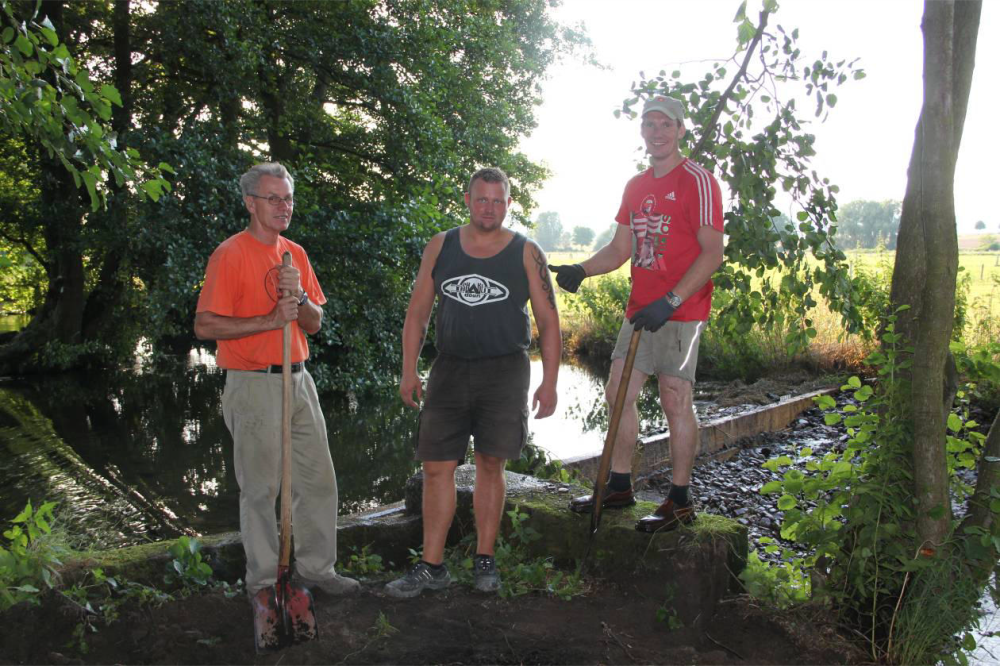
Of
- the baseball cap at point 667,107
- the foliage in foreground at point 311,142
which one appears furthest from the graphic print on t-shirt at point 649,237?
the foliage in foreground at point 311,142

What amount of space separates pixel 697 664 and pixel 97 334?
16487mm

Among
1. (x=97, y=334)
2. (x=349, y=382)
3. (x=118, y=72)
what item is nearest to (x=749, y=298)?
(x=349, y=382)

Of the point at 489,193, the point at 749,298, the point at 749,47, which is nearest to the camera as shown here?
the point at 489,193

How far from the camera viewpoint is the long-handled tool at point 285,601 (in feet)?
10.9

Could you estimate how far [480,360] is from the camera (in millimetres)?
3895

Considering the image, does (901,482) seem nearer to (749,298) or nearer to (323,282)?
(749,298)

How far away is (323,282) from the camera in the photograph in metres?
10.3

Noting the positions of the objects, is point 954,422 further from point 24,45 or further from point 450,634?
point 24,45

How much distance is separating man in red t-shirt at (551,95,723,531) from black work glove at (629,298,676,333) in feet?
0.07

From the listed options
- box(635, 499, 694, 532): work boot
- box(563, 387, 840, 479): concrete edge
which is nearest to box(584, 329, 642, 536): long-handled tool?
box(635, 499, 694, 532): work boot

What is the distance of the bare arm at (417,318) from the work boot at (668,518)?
1262 millimetres

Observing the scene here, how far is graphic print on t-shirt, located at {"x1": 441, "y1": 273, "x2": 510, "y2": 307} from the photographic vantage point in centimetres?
381

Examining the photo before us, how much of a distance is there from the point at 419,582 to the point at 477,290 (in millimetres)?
1459

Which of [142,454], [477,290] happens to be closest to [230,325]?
[477,290]
